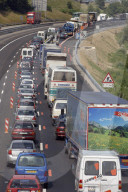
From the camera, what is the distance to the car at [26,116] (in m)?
35.9

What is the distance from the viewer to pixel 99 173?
1812 centimetres

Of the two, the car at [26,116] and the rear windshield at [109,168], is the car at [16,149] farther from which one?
the car at [26,116]

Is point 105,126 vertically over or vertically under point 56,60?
over

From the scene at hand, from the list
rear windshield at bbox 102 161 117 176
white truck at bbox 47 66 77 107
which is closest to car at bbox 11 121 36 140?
white truck at bbox 47 66 77 107

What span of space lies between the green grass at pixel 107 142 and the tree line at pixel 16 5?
125 m

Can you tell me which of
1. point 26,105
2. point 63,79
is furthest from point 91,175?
point 63,79

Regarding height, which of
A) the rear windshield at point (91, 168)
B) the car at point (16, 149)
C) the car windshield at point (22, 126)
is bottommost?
the car windshield at point (22, 126)

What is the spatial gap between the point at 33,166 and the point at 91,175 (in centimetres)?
389

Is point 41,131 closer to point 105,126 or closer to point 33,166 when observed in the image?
point 105,126

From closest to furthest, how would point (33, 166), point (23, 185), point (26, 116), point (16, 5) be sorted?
point (23, 185) < point (33, 166) < point (26, 116) < point (16, 5)

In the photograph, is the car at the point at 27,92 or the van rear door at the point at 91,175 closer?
the van rear door at the point at 91,175

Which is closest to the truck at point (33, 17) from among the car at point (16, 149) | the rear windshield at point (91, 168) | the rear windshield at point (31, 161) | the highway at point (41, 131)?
the highway at point (41, 131)

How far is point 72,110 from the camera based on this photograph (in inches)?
1065

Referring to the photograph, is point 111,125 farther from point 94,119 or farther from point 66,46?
point 66,46
